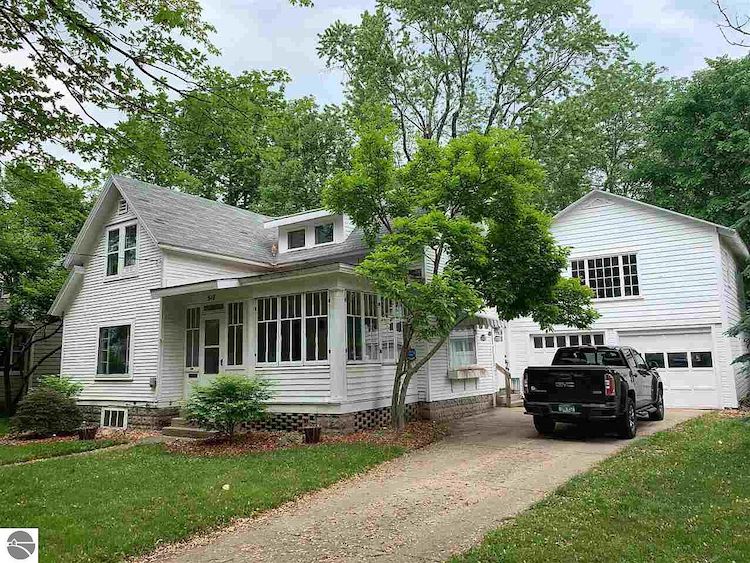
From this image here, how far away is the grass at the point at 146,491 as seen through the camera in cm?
590

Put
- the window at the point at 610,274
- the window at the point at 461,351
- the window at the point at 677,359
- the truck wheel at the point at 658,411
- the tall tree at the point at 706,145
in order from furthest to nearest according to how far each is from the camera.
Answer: the tall tree at the point at 706,145
the window at the point at 610,274
the window at the point at 677,359
the window at the point at 461,351
the truck wheel at the point at 658,411

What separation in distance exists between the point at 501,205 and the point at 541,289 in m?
2.07

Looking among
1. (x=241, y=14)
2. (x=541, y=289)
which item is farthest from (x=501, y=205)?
(x=241, y=14)

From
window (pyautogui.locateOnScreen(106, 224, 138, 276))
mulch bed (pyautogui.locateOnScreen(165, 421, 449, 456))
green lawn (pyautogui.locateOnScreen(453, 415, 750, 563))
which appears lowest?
green lawn (pyautogui.locateOnScreen(453, 415, 750, 563))

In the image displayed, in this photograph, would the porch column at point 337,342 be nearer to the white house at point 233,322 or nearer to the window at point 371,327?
the white house at point 233,322

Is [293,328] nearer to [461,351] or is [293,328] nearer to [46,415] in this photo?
[461,351]

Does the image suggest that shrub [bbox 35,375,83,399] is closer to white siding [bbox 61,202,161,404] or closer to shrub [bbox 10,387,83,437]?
shrub [bbox 10,387,83,437]

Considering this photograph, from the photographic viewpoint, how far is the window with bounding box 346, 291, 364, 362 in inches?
486

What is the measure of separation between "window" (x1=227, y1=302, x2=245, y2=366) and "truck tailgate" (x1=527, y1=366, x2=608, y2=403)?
6816 mm

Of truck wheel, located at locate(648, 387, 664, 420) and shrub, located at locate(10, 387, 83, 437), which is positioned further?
truck wheel, located at locate(648, 387, 664, 420)

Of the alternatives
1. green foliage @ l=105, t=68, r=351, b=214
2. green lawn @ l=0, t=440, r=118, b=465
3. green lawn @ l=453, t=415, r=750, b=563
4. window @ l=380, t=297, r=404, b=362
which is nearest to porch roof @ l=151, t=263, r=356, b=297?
window @ l=380, t=297, r=404, b=362

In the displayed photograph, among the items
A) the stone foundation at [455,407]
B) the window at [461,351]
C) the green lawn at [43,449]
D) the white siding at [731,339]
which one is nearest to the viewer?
the green lawn at [43,449]

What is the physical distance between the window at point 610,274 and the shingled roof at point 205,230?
7.83 m

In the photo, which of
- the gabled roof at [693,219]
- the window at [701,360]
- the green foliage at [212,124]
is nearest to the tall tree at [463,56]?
the gabled roof at [693,219]
